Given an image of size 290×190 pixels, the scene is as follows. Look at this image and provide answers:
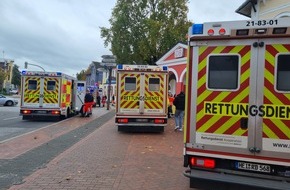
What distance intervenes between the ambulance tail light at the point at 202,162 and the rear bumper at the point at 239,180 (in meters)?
0.09

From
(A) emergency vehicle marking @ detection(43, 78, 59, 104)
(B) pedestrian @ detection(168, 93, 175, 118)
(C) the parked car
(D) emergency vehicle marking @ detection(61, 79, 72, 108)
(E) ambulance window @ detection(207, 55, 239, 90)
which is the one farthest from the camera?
(C) the parked car

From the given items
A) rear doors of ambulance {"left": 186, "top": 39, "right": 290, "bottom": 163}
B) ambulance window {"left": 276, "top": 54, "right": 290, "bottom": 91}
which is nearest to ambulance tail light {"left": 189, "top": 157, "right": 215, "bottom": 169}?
rear doors of ambulance {"left": 186, "top": 39, "right": 290, "bottom": 163}

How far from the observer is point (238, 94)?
18.5 ft

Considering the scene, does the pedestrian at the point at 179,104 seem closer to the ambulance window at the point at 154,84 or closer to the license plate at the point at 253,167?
the ambulance window at the point at 154,84

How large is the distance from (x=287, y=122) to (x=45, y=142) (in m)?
8.96

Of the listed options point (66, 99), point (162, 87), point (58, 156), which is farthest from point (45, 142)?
point (66, 99)

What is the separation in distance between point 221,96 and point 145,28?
135 ft

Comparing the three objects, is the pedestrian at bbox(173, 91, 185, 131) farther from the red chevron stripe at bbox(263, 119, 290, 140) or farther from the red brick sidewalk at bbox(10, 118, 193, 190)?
the red chevron stripe at bbox(263, 119, 290, 140)

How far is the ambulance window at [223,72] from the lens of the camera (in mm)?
5707

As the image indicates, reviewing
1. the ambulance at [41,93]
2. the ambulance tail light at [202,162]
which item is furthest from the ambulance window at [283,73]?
the ambulance at [41,93]

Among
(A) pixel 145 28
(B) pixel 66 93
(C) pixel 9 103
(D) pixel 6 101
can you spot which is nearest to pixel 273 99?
(B) pixel 66 93

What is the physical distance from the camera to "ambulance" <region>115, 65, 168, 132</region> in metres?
15.3

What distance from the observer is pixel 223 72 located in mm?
5797

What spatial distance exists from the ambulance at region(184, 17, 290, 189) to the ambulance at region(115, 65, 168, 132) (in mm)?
9278
